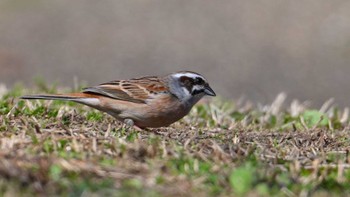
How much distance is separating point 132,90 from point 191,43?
1154 centimetres

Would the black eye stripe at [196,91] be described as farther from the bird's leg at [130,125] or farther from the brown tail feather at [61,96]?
the brown tail feather at [61,96]

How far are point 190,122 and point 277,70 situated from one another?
9459 mm

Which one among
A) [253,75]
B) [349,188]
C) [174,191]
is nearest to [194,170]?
[174,191]

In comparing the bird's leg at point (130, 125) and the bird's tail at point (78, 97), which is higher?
the bird's tail at point (78, 97)

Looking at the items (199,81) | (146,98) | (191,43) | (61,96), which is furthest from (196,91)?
(191,43)

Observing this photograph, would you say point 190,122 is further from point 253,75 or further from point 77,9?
point 77,9

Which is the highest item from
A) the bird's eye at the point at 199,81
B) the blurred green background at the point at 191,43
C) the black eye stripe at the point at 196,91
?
the blurred green background at the point at 191,43

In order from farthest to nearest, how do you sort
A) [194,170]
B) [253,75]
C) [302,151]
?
[253,75] → [302,151] → [194,170]

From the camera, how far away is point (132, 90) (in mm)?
9109

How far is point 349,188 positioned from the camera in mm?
6148

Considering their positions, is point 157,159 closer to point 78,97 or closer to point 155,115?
point 155,115

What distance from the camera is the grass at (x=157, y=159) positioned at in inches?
217

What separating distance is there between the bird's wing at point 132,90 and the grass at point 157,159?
260 millimetres

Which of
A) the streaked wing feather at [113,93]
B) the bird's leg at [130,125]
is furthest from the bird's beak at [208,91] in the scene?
the bird's leg at [130,125]
